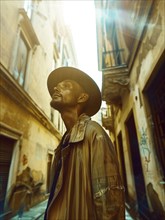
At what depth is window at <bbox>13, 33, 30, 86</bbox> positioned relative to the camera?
7.29 m

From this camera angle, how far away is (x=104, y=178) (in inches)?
42.9

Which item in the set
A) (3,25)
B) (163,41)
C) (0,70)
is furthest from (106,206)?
(3,25)

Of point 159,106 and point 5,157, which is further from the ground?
point 159,106

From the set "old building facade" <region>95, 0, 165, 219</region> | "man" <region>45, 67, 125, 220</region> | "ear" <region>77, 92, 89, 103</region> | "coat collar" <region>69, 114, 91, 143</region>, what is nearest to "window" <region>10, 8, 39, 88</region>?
"old building facade" <region>95, 0, 165, 219</region>

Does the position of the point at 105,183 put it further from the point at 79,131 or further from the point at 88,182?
the point at 79,131

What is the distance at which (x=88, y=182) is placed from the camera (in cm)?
117

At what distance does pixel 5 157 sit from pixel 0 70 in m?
3.23

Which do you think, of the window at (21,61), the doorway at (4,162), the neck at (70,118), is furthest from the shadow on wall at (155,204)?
the window at (21,61)

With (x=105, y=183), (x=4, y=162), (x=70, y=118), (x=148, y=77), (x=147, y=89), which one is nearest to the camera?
(x=105, y=183)

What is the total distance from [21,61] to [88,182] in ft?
25.8

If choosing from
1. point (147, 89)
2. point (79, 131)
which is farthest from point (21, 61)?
point (79, 131)

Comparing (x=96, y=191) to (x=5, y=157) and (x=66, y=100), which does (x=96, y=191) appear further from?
(x=5, y=157)

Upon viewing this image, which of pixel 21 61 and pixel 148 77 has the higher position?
pixel 21 61

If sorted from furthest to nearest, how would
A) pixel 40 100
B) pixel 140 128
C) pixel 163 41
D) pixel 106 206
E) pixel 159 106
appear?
pixel 40 100, pixel 140 128, pixel 159 106, pixel 163 41, pixel 106 206
